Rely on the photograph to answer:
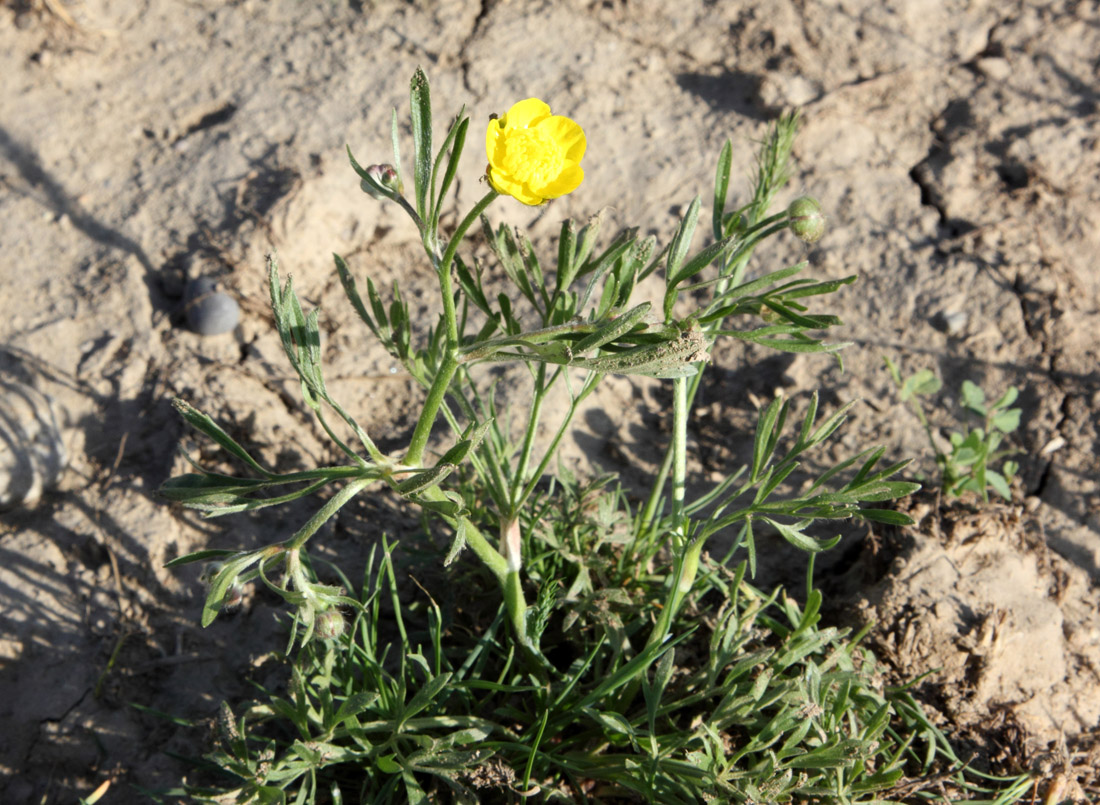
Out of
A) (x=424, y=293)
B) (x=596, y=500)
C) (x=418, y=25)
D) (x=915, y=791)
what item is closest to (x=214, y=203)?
(x=424, y=293)

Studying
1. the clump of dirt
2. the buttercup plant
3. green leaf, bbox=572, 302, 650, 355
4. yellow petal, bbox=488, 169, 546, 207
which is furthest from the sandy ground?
yellow petal, bbox=488, 169, 546, 207

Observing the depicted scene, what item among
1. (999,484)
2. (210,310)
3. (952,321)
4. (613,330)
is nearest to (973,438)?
(999,484)

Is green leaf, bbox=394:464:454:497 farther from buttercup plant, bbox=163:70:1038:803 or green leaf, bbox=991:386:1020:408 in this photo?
green leaf, bbox=991:386:1020:408

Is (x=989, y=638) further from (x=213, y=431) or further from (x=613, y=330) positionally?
(x=213, y=431)

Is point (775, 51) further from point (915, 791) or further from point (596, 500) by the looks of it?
point (915, 791)

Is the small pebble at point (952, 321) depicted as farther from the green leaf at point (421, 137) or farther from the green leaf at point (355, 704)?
the green leaf at point (355, 704)

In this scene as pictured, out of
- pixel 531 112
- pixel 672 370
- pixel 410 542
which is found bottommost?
pixel 410 542
